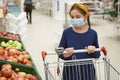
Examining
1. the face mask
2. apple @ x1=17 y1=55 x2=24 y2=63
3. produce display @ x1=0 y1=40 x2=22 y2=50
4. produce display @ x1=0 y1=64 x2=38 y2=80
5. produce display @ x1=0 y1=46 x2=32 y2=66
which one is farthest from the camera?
produce display @ x1=0 y1=40 x2=22 y2=50

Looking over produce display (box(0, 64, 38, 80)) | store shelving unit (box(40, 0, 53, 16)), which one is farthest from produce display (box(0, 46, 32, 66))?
store shelving unit (box(40, 0, 53, 16))

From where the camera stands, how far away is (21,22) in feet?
32.1

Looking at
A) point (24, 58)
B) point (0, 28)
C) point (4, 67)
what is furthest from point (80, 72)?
point (0, 28)

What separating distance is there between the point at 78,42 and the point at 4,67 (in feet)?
2.72

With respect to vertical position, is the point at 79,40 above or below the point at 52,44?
above

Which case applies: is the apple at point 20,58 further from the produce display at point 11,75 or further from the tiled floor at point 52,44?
the tiled floor at point 52,44

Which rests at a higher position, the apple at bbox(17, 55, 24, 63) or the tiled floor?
the apple at bbox(17, 55, 24, 63)

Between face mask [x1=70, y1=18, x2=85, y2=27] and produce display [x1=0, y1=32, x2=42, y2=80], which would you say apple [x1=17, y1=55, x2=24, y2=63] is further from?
face mask [x1=70, y1=18, x2=85, y2=27]

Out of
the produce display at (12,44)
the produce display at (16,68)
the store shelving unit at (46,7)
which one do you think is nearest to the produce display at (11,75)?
the produce display at (16,68)

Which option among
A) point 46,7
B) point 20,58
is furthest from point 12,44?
point 46,7

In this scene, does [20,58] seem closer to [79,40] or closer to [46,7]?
[79,40]

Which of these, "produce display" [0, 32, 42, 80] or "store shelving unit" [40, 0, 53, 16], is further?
"store shelving unit" [40, 0, 53, 16]

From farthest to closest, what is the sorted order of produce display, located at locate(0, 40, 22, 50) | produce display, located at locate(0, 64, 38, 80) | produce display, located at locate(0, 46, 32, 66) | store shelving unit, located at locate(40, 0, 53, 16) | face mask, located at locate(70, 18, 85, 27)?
store shelving unit, located at locate(40, 0, 53, 16)
produce display, located at locate(0, 40, 22, 50)
produce display, located at locate(0, 46, 32, 66)
face mask, located at locate(70, 18, 85, 27)
produce display, located at locate(0, 64, 38, 80)

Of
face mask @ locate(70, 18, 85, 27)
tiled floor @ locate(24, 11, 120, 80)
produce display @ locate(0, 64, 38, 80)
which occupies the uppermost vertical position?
face mask @ locate(70, 18, 85, 27)
